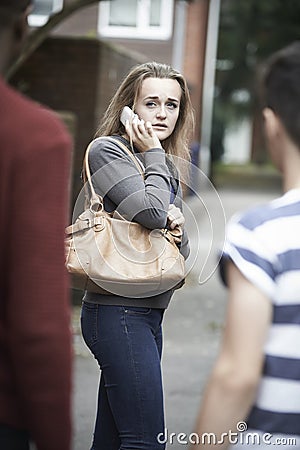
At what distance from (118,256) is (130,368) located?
0.39m

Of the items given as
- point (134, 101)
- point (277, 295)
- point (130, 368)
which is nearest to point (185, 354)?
point (134, 101)

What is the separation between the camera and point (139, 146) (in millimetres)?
4012

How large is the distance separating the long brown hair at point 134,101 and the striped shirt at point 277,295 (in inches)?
59.4

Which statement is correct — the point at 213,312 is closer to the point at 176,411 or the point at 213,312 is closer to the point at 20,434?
the point at 176,411

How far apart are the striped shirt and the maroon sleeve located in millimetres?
427

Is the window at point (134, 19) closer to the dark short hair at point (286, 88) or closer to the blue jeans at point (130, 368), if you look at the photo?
the blue jeans at point (130, 368)

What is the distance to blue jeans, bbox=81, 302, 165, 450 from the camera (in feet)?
12.5

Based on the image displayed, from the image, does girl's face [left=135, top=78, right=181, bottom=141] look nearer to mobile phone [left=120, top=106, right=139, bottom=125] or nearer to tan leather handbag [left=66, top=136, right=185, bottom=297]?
mobile phone [left=120, top=106, right=139, bottom=125]

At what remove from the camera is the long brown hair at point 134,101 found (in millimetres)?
4129

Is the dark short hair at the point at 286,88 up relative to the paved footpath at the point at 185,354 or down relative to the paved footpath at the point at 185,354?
up

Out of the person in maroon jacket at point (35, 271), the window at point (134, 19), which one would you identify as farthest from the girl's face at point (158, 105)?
the window at point (134, 19)

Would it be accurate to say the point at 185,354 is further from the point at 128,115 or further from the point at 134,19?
the point at 134,19

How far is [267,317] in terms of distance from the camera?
103 inches

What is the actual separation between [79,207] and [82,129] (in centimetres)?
692
